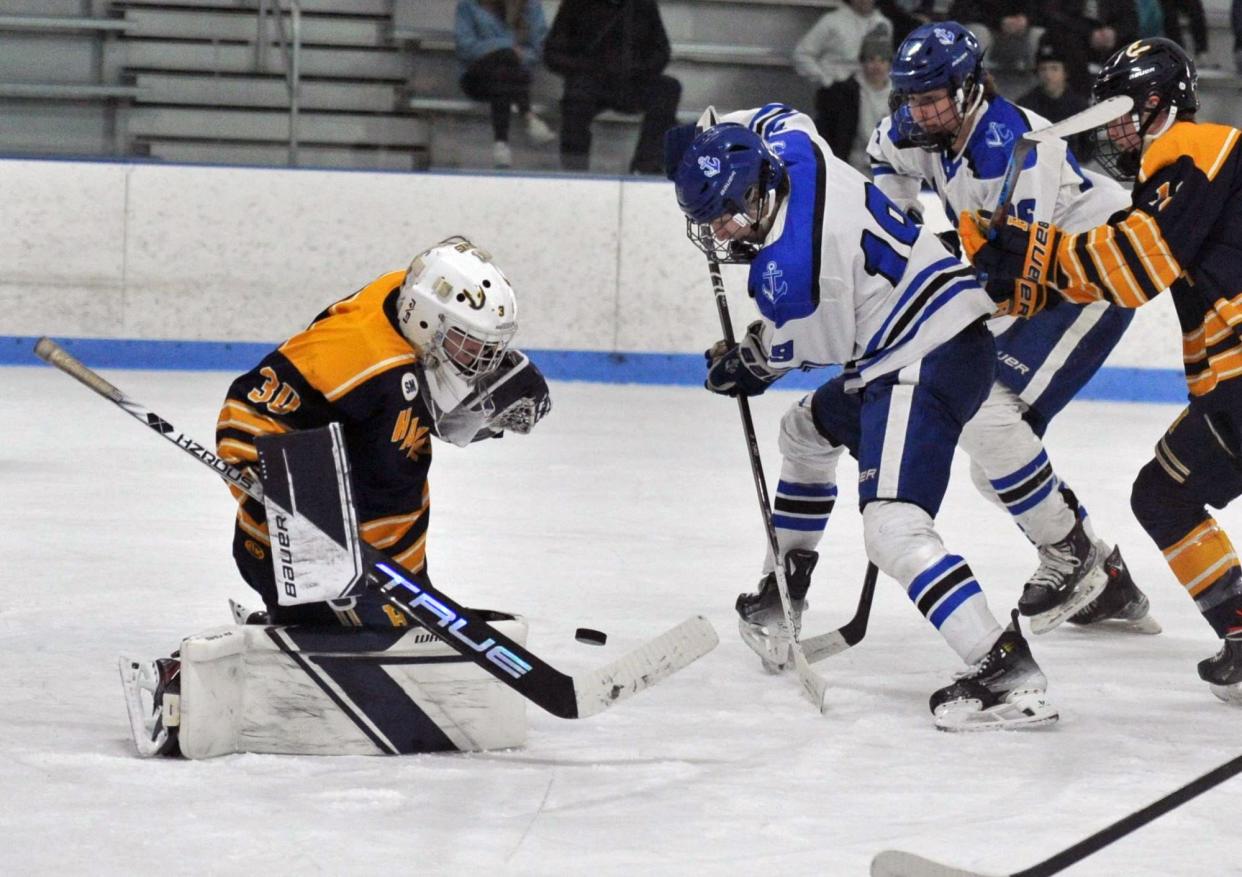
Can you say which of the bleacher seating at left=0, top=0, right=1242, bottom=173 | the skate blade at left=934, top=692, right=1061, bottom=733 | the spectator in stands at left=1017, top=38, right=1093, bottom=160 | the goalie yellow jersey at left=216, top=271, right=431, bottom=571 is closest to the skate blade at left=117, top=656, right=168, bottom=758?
the goalie yellow jersey at left=216, top=271, right=431, bottom=571

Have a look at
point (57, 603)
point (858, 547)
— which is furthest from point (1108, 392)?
point (57, 603)

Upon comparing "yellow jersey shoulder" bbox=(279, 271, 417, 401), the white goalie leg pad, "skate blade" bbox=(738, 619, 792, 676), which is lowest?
"skate blade" bbox=(738, 619, 792, 676)

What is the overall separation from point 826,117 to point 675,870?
544cm

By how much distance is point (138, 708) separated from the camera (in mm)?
2439

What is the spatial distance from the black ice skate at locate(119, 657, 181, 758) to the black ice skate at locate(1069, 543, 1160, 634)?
5.97 ft

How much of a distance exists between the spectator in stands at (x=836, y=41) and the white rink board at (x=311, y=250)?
0.98 metres

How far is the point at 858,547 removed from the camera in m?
4.12

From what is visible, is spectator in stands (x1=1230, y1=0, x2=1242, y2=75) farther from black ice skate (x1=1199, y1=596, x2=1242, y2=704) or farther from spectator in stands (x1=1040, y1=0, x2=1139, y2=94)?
black ice skate (x1=1199, y1=596, x2=1242, y2=704)

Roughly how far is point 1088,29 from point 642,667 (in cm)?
541

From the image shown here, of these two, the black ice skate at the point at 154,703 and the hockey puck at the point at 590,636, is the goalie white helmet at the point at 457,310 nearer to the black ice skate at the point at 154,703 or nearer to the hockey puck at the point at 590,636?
the hockey puck at the point at 590,636

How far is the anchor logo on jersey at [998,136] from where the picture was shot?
3.29m

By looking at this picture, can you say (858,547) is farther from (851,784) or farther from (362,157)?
(362,157)

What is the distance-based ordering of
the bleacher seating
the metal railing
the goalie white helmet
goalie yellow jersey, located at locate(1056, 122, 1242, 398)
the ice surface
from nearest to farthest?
1. the ice surface
2. the goalie white helmet
3. goalie yellow jersey, located at locate(1056, 122, 1242, 398)
4. the bleacher seating
5. the metal railing

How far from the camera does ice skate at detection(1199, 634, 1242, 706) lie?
2.91 metres
